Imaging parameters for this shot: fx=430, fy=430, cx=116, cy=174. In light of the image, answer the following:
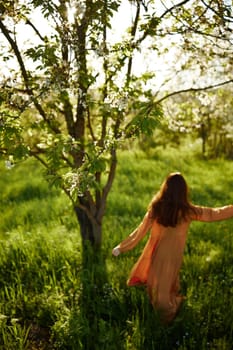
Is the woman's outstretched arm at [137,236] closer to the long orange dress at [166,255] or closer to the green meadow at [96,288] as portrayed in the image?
the long orange dress at [166,255]

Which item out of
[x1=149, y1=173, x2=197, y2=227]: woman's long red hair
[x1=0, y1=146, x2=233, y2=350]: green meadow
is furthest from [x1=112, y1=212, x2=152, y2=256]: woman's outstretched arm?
[x1=0, y1=146, x2=233, y2=350]: green meadow

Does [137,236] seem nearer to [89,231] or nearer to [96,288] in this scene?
[96,288]

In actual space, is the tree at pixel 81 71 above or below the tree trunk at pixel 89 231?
above

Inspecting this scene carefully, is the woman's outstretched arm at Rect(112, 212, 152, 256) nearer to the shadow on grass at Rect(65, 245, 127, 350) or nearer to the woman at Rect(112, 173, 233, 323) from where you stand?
the woman at Rect(112, 173, 233, 323)

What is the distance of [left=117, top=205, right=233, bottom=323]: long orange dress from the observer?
14.3 ft

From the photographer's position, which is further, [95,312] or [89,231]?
[89,231]

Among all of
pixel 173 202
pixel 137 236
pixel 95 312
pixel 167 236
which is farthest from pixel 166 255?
pixel 95 312

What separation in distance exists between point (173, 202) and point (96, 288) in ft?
4.80

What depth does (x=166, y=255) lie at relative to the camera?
4.43 metres

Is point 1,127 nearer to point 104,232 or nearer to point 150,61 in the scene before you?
point 150,61

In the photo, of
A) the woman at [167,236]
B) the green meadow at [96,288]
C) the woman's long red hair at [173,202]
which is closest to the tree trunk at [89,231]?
the green meadow at [96,288]

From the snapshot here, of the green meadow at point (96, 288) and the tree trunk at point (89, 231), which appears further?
the tree trunk at point (89, 231)

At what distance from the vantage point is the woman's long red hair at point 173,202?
166 inches

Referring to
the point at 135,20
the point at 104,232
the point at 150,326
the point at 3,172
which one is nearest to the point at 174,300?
the point at 150,326
